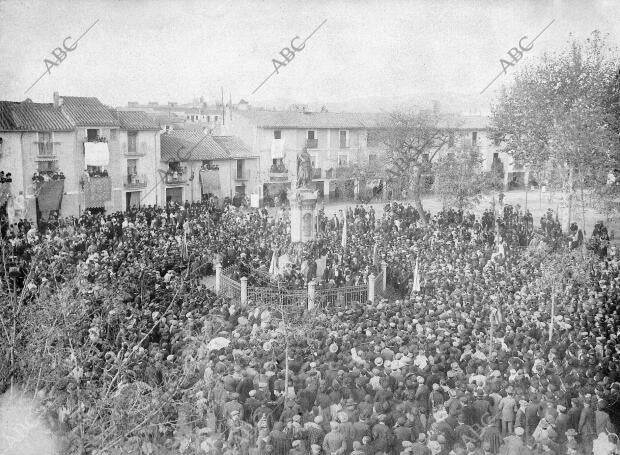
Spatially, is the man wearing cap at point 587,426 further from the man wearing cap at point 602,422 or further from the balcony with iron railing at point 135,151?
the balcony with iron railing at point 135,151

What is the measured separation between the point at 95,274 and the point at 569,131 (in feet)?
42.0

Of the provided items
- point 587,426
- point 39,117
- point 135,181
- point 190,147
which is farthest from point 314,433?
point 190,147

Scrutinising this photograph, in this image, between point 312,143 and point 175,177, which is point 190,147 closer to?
Result: point 175,177

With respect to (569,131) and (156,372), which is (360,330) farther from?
(569,131)

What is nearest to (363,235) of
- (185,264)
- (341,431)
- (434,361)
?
(185,264)

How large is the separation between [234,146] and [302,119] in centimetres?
396

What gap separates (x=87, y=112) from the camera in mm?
23141

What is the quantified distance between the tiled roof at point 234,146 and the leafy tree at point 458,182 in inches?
367

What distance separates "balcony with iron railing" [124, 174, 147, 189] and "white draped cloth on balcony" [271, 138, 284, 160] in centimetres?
643

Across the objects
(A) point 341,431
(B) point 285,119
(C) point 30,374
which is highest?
(B) point 285,119

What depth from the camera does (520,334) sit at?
9.77 metres

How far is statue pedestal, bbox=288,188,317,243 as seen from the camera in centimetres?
1612

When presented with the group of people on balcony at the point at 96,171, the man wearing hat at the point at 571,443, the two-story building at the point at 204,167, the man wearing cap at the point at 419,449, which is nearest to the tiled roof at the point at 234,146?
the two-story building at the point at 204,167

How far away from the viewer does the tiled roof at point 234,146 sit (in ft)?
95.5
